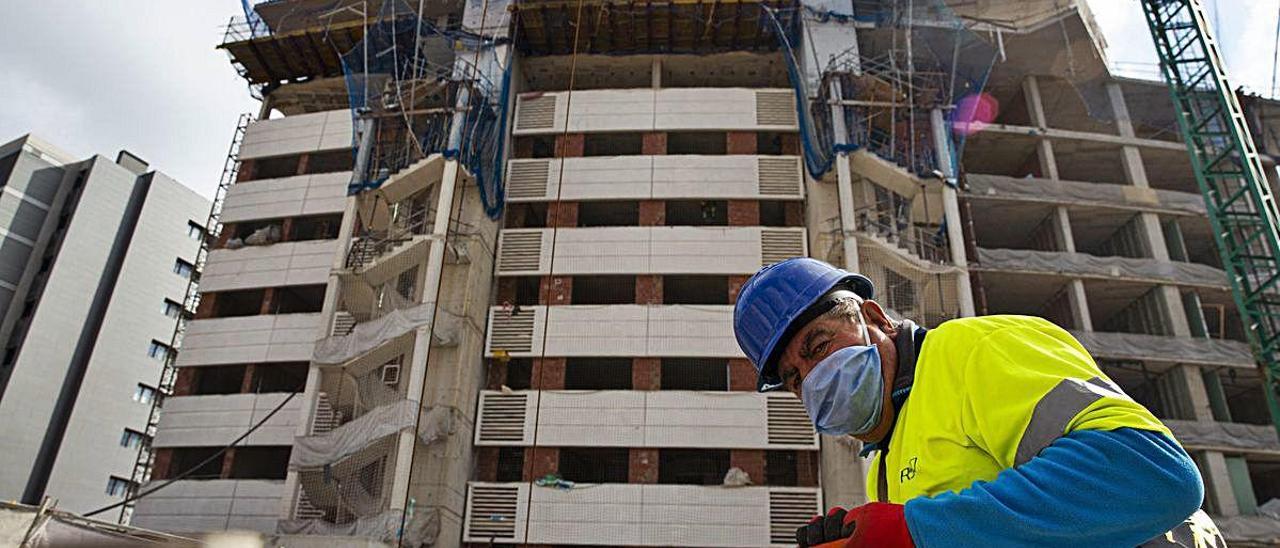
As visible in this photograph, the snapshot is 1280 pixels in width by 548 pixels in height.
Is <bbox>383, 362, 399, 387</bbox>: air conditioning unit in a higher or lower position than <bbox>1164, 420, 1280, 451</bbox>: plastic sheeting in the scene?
higher

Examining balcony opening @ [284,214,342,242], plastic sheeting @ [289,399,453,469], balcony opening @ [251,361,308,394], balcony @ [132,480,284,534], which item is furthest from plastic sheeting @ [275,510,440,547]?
balcony opening @ [284,214,342,242]

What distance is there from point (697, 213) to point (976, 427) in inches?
1060

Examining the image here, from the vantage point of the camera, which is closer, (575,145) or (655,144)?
(655,144)

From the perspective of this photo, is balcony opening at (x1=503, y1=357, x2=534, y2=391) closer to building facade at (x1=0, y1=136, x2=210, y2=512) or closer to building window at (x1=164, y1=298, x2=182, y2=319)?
building facade at (x1=0, y1=136, x2=210, y2=512)

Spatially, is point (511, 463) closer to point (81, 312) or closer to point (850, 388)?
point (850, 388)

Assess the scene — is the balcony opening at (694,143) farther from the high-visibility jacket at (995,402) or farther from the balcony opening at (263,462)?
the high-visibility jacket at (995,402)

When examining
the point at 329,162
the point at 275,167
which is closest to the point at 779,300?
the point at 329,162

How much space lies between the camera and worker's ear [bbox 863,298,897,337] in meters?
2.05

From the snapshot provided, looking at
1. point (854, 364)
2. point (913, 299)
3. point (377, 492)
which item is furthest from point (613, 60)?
point (854, 364)

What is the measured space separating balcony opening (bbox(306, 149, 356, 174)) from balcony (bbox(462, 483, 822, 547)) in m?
15.2

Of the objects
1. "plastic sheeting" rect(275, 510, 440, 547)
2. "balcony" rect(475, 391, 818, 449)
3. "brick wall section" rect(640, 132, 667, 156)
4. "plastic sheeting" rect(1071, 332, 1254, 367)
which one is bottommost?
"plastic sheeting" rect(275, 510, 440, 547)

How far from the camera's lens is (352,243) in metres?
24.6

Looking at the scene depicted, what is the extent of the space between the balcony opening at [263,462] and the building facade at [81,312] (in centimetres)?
1856

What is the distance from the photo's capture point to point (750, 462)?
75.4 ft
